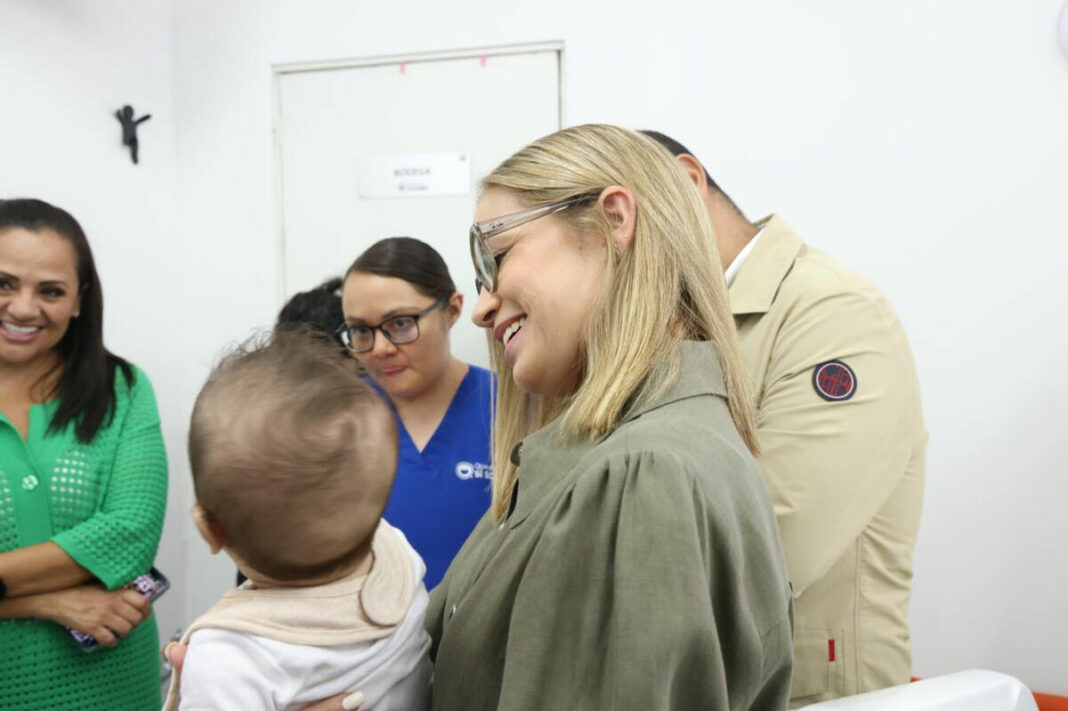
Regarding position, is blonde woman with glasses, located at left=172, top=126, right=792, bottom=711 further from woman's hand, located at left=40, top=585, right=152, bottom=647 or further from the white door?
the white door

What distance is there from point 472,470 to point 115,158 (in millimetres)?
1893

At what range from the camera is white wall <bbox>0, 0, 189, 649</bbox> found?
2572 millimetres

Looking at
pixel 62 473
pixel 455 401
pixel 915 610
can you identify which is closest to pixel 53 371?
pixel 62 473

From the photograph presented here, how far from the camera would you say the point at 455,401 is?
7.05 feet

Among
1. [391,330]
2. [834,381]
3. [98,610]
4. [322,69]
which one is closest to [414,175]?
[322,69]

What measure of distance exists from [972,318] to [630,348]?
1.92m

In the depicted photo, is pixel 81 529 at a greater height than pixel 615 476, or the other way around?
pixel 615 476

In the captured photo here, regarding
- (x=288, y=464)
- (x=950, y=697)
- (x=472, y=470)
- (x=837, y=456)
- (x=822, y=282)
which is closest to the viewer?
(x=288, y=464)

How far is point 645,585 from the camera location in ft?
2.56

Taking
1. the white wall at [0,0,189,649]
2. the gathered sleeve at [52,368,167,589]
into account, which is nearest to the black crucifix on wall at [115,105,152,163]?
the white wall at [0,0,189,649]

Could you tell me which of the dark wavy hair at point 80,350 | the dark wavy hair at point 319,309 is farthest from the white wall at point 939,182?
the dark wavy hair at point 80,350

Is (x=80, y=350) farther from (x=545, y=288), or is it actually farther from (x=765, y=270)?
(x=765, y=270)

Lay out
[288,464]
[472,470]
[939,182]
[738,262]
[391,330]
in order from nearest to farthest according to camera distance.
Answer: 1. [288,464]
2. [738,262]
3. [472,470]
4. [391,330]
5. [939,182]

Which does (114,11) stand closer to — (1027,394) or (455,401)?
(455,401)
